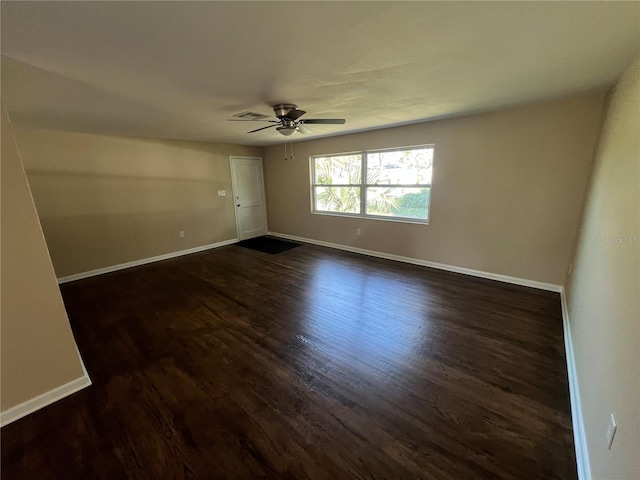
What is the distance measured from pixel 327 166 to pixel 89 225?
429 centimetres

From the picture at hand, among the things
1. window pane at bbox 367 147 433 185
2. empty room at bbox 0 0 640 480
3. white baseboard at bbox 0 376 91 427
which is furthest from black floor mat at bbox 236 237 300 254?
white baseboard at bbox 0 376 91 427

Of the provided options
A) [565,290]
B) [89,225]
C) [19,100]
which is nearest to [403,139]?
[565,290]

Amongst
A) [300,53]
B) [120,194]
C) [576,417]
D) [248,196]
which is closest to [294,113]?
[300,53]

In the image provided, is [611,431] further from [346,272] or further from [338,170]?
[338,170]

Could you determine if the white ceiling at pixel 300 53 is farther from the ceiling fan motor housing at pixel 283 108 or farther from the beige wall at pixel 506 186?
the beige wall at pixel 506 186

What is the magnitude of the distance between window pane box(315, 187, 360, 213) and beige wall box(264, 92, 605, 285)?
749 mm

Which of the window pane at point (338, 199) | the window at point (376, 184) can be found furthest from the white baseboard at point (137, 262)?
the window at point (376, 184)

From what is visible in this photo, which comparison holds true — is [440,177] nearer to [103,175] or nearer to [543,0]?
[543,0]

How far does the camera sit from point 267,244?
5.94 meters

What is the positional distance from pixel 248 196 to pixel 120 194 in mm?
2560

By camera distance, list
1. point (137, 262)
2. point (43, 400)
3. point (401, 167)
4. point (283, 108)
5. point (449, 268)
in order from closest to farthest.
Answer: point (43, 400)
point (283, 108)
point (449, 268)
point (401, 167)
point (137, 262)

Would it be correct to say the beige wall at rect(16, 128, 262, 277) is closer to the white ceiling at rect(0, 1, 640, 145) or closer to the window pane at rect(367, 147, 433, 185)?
the white ceiling at rect(0, 1, 640, 145)

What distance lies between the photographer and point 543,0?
3.82ft

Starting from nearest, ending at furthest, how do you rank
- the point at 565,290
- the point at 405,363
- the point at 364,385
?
the point at 364,385 → the point at 405,363 → the point at 565,290
